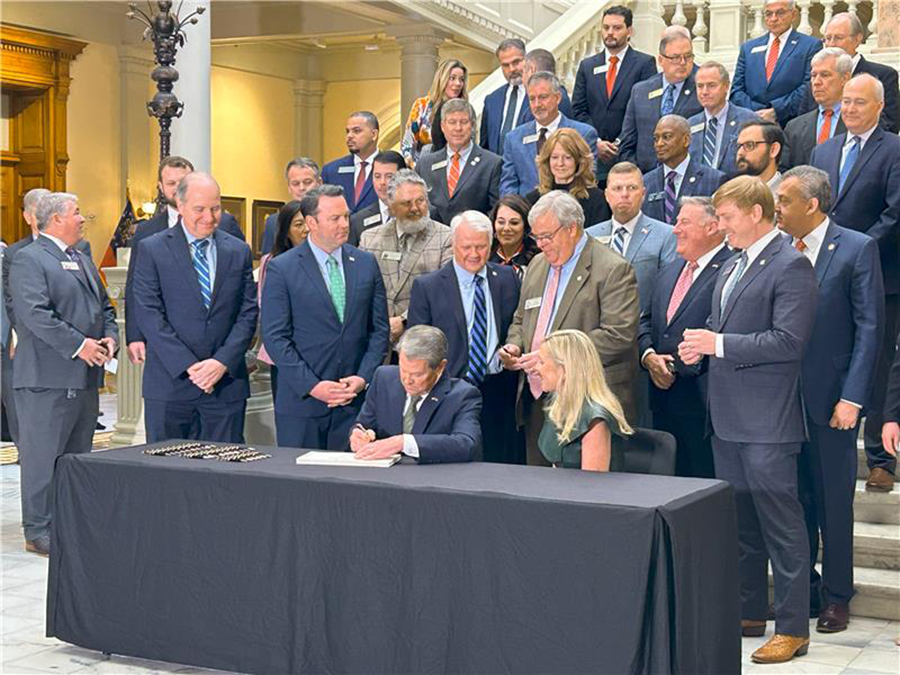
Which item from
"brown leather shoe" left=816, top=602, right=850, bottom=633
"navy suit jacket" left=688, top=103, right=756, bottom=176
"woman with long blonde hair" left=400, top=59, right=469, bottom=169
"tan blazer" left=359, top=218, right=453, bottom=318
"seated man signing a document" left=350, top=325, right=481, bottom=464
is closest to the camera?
"seated man signing a document" left=350, top=325, right=481, bottom=464

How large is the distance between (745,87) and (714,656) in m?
4.84

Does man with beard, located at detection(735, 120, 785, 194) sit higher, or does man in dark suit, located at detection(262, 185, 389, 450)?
man with beard, located at detection(735, 120, 785, 194)

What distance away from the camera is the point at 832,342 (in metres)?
5.22

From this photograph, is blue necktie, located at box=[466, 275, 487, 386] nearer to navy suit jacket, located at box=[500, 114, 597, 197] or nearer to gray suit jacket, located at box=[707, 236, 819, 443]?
gray suit jacket, located at box=[707, 236, 819, 443]

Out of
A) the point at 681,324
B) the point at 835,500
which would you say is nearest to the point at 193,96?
the point at 681,324

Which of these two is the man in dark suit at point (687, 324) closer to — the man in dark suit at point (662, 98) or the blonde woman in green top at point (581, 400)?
the blonde woman in green top at point (581, 400)

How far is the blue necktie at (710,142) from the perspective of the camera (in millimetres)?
7062

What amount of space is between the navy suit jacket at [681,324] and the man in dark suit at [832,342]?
1.26 feet

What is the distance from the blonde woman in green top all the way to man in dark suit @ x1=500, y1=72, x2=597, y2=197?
2.55m

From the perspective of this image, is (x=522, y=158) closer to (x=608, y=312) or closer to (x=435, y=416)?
(x=608, y=312)

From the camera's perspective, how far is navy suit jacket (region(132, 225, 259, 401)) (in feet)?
19.3

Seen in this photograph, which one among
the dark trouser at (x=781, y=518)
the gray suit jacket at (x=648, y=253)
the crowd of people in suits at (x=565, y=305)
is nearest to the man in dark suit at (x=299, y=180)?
the crowd of people in suits at (x=565, y=305)

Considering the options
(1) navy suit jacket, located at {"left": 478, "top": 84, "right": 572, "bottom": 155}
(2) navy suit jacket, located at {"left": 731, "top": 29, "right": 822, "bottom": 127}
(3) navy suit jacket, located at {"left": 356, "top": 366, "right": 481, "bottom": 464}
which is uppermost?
(2) navy suit jacket, located at {"left": 731, "top": 29, "right": 822, "bottom": 127}

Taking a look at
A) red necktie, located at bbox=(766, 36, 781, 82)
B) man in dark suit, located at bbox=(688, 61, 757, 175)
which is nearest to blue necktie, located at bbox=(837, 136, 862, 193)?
man in dark suit, located at bbox=(688, 61, 757, 175)
